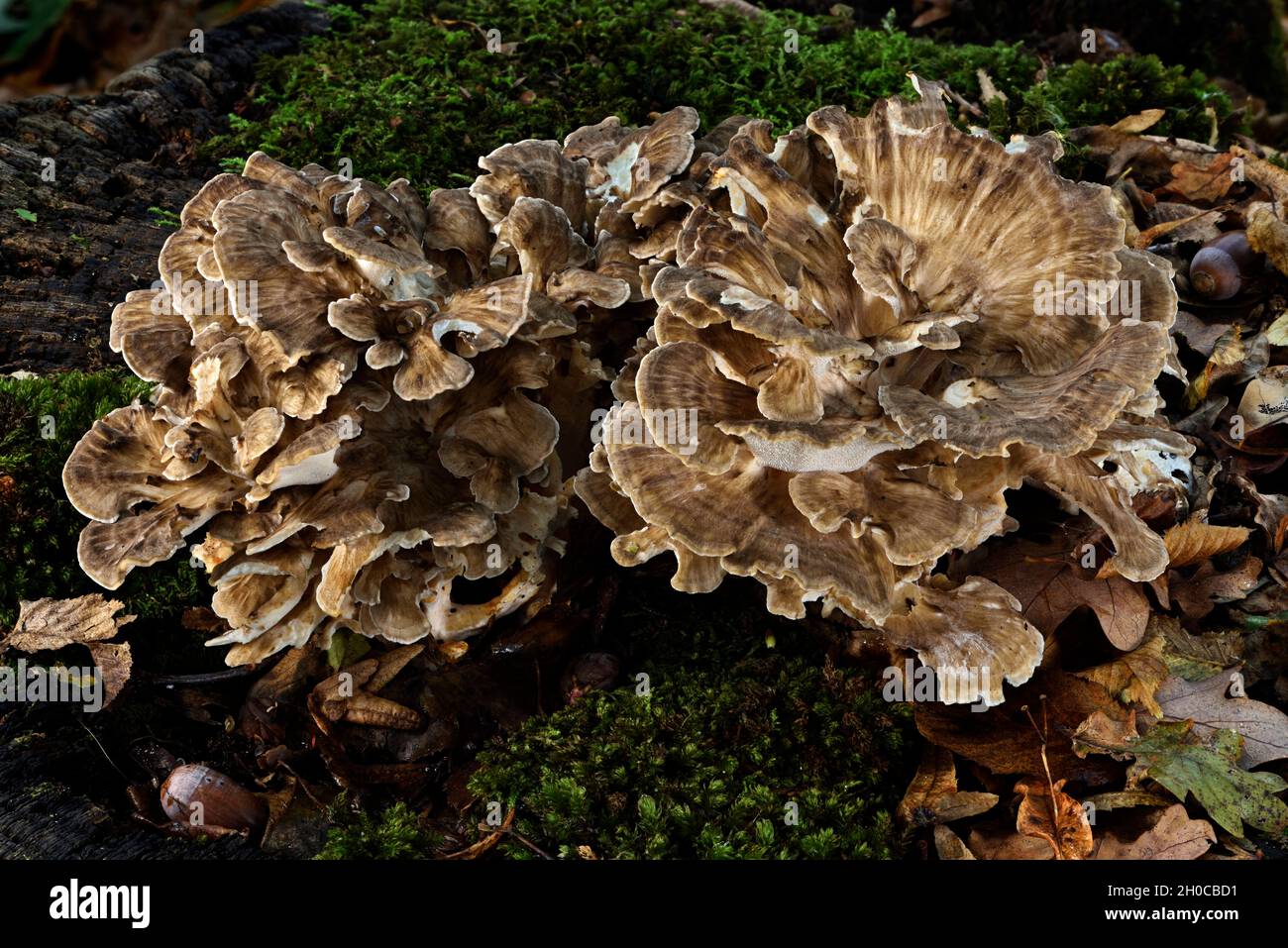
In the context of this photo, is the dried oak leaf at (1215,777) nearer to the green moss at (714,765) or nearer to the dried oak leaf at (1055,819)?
the dried oak leaf at (1055,819)

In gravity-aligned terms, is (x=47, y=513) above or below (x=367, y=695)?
above

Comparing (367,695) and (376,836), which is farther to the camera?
(367,695)

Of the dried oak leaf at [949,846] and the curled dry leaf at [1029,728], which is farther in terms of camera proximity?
the curled dry leaf at [1029,728]

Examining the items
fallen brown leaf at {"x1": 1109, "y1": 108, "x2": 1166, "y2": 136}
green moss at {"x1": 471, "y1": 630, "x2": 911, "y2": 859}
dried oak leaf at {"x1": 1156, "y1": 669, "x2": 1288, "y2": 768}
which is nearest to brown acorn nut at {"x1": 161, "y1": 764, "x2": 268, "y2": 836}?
green moss at {"x1": 471, "y1": 630, "x2": 911, "y2": 859}

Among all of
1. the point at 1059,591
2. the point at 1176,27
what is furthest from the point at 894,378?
the point at 1176,27

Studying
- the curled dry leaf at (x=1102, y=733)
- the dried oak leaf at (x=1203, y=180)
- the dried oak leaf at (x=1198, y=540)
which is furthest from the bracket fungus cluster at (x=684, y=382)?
the dried oak leaf at (x=1203, y=180)

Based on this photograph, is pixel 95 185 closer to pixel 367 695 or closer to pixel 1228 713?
pixel 367 695

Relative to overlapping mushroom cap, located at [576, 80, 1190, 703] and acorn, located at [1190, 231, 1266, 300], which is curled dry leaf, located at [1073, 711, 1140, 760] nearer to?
overlapping mushroom cap, located at [576, 80, 1190, 703]

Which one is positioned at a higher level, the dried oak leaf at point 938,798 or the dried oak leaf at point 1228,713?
the dried oak leaf at point 1228,713
